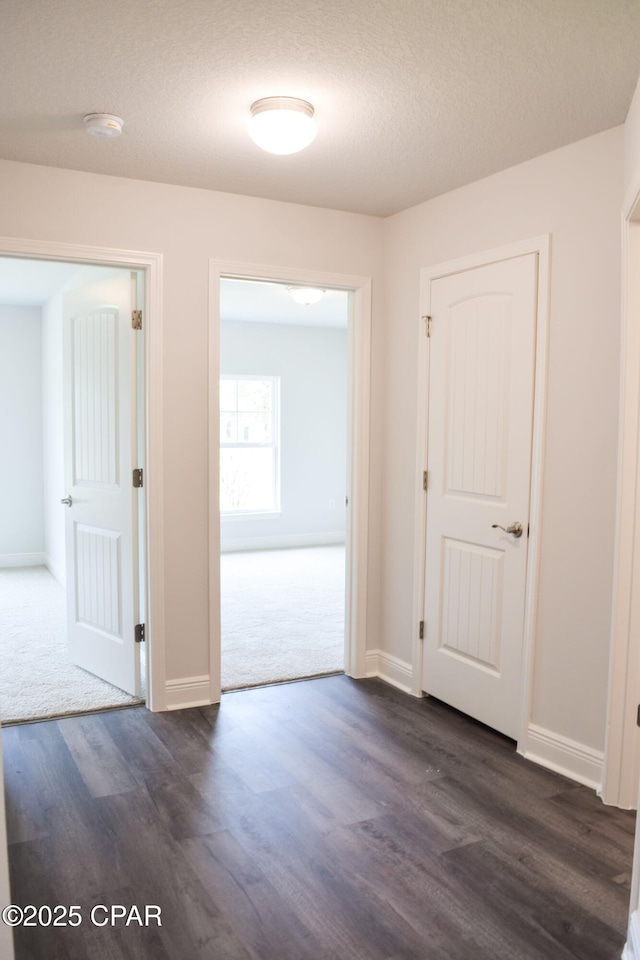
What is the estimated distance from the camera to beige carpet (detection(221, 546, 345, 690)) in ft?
13.4

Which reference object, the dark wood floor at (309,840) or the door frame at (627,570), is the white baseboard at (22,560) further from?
the door frame at (627,570)

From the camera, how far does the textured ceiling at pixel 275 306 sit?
596cm

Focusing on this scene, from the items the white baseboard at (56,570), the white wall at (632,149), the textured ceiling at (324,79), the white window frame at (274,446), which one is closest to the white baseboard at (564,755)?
the white wall at (632,149)

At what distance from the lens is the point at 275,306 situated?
22.3 ft

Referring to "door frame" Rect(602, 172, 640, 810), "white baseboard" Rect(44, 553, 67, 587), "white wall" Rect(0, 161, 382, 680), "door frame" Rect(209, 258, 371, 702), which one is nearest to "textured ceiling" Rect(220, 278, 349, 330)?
"door frame" Rect(209, 258, 371, 702)

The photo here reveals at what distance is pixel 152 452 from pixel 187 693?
1189 mm

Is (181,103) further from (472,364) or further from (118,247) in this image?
(472,364)

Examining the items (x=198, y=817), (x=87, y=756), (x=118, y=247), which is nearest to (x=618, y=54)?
(x=118, y=247)

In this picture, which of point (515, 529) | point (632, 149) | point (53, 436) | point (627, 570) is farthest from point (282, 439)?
point (632, 149)

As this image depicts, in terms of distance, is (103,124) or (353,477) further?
(353,477)

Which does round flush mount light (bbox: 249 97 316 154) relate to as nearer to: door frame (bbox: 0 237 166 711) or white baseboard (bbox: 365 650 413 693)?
door frame (bbox: 0 237 166 711)

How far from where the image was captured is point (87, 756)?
2.99m

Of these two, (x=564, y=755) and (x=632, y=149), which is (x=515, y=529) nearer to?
(x=564, y=755)

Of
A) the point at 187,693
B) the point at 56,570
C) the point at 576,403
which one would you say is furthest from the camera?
the point at 56,570
